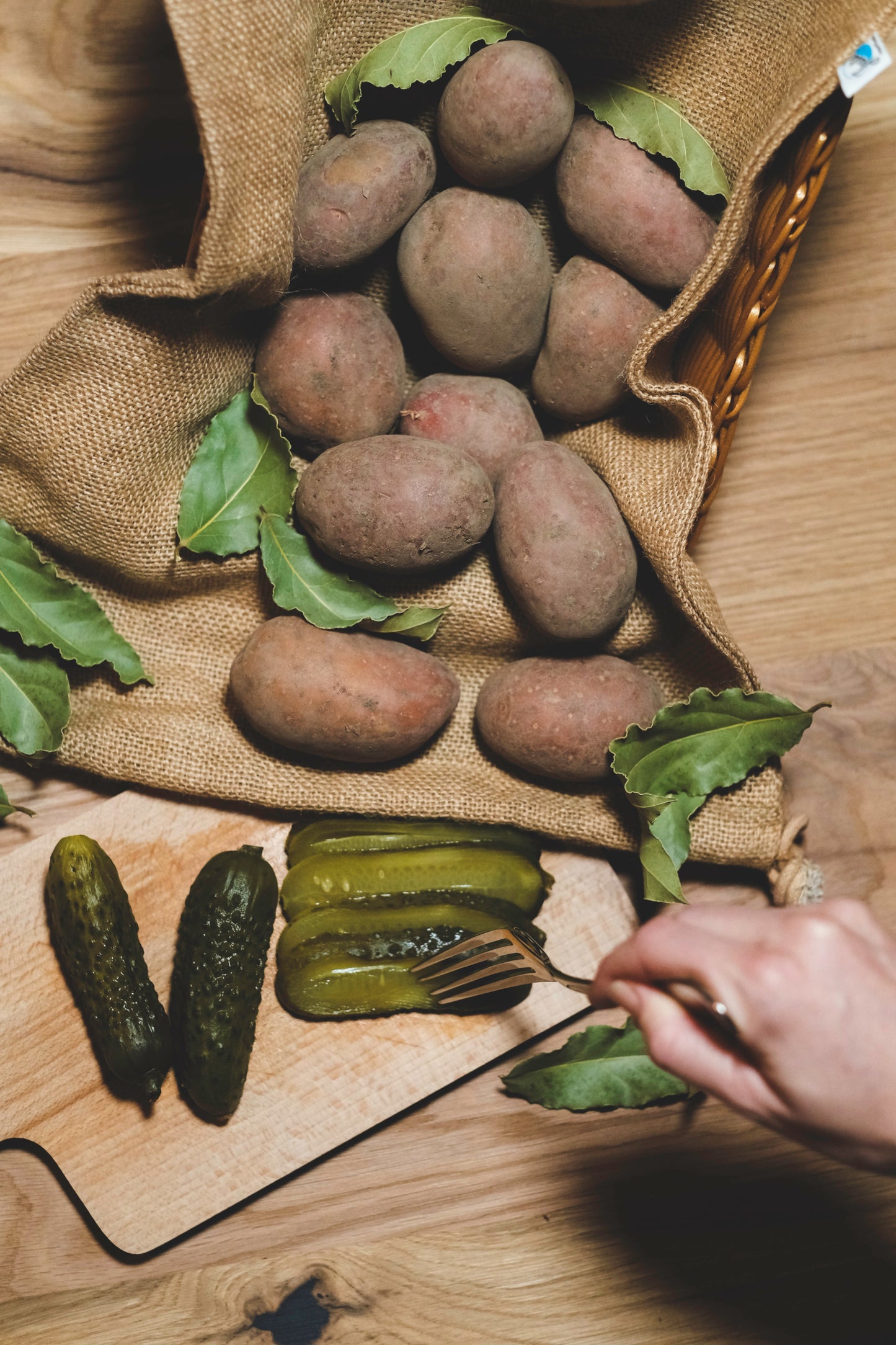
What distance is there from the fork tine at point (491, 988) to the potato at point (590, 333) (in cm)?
56

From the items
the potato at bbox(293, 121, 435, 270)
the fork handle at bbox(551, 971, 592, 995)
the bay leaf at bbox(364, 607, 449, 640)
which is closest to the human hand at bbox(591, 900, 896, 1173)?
the fork handle at bbox(551, 971, 592, 995)

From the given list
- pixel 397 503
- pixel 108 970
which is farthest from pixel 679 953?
pixel 108 970

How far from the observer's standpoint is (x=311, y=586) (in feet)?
3.32

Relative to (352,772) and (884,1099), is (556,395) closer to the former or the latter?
(352,772)

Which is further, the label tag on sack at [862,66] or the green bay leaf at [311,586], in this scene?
the green bay leaf at [311,586]

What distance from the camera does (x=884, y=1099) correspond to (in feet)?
2.06

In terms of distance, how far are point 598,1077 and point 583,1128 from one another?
82 millimetres

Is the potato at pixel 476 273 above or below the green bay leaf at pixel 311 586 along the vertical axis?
above

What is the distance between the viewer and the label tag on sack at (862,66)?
0.82 metres

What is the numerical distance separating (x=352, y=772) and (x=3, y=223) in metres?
0.70

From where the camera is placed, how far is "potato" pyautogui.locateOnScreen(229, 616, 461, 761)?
0.97 m

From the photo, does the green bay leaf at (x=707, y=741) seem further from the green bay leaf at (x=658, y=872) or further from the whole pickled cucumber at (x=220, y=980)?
the whole pickled cucumber at (x=220, y=980)

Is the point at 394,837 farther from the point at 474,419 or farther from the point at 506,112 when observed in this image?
the point at 506,112

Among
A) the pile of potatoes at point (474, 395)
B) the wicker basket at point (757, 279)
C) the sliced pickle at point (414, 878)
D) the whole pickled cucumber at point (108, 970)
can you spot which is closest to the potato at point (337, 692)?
the pile of potatoes at point (474, 395)
